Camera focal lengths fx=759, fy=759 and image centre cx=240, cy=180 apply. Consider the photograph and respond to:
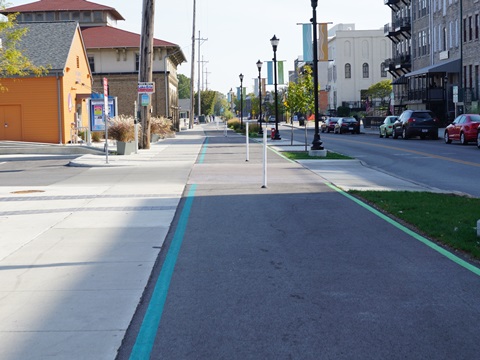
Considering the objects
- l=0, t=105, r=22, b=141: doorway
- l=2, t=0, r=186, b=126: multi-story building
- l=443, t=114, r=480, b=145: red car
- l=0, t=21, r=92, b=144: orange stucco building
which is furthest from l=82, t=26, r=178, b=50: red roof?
l=443, t=114, r=480, b=145: red car

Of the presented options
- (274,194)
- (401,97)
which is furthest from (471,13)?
(274,194)

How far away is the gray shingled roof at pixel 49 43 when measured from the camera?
1667 inches

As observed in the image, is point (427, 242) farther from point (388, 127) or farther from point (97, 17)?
point (97, 17)

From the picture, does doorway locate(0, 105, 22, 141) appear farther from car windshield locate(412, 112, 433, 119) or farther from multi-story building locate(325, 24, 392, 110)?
multi-story building locate(325, 24, 392, 110)

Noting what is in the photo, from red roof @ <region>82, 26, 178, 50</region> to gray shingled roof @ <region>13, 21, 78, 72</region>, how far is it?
73.7ft

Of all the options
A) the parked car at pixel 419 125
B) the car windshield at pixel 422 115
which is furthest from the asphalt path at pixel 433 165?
the car windshield at pixel 422 115

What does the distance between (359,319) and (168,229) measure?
551 centimetres

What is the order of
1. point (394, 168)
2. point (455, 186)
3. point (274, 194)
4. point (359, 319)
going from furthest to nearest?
point (394, 168) < point (455, 186) < point (274, 194) < point (359, 319)

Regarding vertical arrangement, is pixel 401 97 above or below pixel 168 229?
above

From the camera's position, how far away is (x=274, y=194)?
52.6 feet

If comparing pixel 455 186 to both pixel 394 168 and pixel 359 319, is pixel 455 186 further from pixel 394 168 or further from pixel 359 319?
pixel 359 319

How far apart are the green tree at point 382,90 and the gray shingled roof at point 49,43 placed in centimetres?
5539

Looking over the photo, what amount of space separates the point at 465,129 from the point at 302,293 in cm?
3148

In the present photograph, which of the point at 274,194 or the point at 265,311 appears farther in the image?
the point at 274,194
